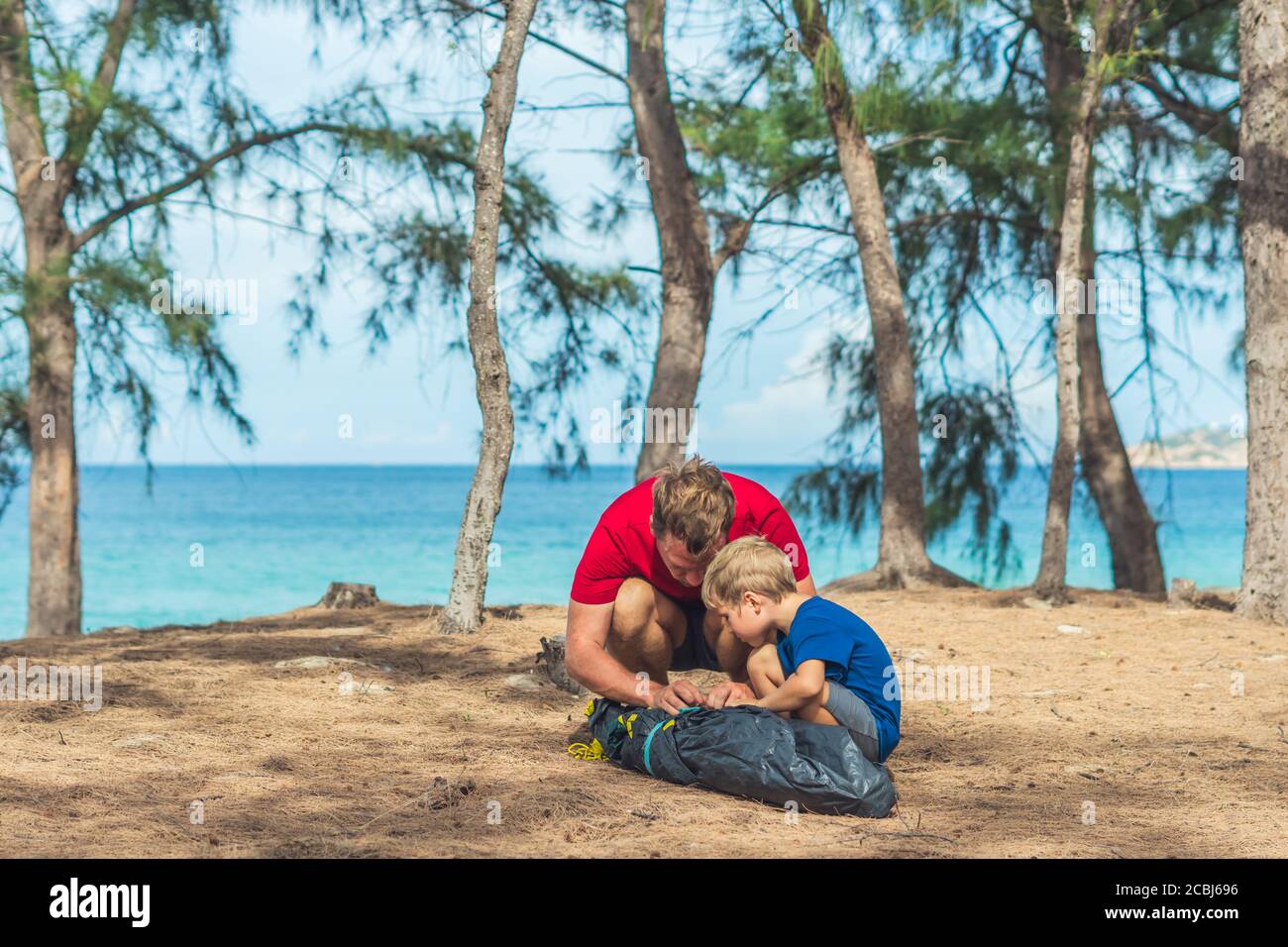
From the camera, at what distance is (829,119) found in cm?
857

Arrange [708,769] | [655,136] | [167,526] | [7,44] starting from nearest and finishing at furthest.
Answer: [708,769] → [7,44] → [655,136] → [167,526]

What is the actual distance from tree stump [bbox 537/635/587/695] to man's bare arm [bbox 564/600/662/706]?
54.6 inches

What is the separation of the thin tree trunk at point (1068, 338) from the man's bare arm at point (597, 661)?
14.9 ft

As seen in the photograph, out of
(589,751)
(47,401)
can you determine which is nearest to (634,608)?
(589,751)

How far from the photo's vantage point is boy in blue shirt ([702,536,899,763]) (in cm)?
324

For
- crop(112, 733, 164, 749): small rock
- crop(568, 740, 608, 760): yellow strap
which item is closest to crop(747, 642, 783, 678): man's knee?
crop(568, 740, 608, 760): yellow strap

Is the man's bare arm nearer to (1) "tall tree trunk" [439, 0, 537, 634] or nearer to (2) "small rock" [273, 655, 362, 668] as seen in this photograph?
(2) "small rock" [273, 655, 362, 668]

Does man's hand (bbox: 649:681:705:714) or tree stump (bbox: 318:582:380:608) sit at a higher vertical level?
man's hand (bbox: 649:681:705:714)

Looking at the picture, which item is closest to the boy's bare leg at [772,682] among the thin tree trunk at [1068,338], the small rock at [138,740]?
the small rock at [138,740]

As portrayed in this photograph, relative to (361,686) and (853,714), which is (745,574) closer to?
(853,714)
